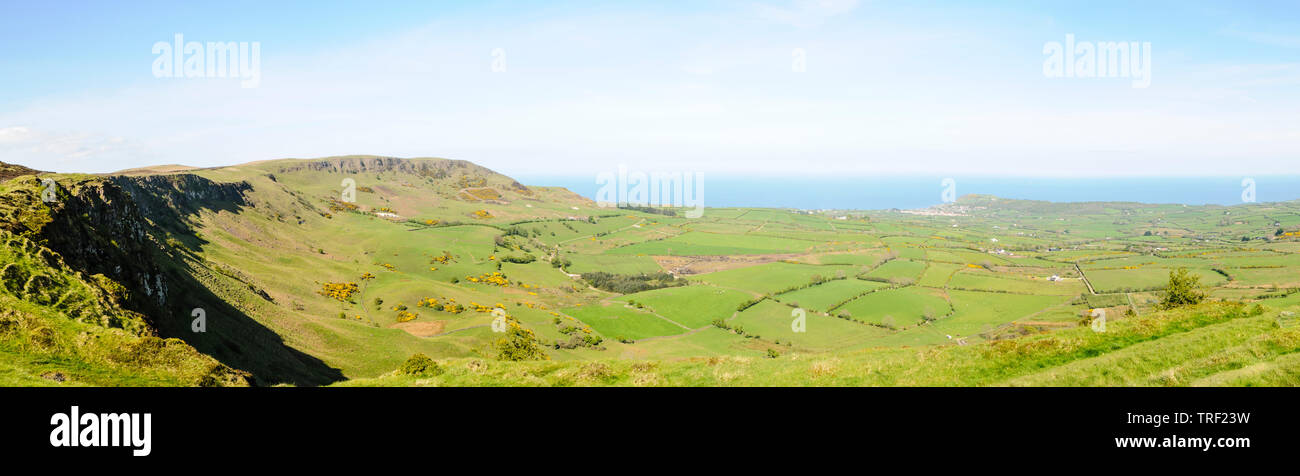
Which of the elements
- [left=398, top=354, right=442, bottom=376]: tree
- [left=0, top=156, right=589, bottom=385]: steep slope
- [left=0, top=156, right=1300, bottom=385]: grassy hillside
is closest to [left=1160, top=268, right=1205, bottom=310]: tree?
[left=0, top=156, right=1300, bottom=385]: grassy hillside

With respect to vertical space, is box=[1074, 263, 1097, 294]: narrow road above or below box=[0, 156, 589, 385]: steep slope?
below

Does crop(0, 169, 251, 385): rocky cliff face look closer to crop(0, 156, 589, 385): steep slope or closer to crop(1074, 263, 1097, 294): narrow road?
crop(0, 156, 589, 385): steep slope

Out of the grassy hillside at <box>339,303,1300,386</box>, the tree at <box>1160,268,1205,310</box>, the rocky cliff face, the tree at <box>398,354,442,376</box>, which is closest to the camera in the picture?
the grassy hillside at <box>339,303,1300,386</box>

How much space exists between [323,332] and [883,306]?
10054 cm

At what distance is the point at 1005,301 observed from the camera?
343 ft

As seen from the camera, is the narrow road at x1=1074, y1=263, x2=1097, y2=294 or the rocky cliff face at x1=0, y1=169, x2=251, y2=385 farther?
the narrow road at x1=1074, y1=263, x2=1097, y2=294

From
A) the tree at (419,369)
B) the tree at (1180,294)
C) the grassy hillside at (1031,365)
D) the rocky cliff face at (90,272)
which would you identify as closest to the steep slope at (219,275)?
the rocky cliff face at (90,272)

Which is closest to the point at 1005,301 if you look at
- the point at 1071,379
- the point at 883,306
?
the point at 883,306

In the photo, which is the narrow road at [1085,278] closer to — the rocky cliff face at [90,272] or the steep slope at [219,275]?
the steep slope at [219,275]

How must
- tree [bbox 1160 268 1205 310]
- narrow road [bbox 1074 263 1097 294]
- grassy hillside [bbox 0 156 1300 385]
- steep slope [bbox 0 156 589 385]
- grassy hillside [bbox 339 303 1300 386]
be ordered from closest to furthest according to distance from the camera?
grassy hillside [bbox 339 303 1300 386]
grassy hillside [bbox 0 156 1300 385]
steep slope [bbox 0 156 589 385]
tree [bbox 1160 268 1205 310]
narrow road [bbox 1074 263 1097 294]

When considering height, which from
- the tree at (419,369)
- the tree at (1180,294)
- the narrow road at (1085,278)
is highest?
the tree at (1180,294)

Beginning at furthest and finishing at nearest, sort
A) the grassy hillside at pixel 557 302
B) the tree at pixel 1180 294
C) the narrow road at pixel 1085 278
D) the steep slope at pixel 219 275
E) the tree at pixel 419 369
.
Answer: the narrow road at pixel 1085 278, the tree at pixel 1180 294, the steep slope at pixel 219 275, the tree at pixel 419 369, the grassy hillside at pixel 557 302
